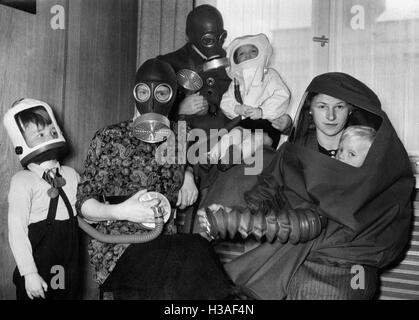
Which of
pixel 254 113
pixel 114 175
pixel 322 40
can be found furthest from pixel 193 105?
pixel 322 40

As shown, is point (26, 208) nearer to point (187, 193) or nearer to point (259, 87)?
point (187, 193)

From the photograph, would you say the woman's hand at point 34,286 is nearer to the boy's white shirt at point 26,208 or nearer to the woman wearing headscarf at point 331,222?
the boy's white shirt at point 26,208

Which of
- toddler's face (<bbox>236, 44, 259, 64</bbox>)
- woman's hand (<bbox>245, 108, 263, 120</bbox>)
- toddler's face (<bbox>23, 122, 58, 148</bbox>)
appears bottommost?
toddler's face (<bbox>23, 122, 58, 148</bbox>)

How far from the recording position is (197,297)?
1.29 m

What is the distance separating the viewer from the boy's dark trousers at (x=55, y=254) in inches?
57.9

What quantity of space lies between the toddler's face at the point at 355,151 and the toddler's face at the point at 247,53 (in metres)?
0.54

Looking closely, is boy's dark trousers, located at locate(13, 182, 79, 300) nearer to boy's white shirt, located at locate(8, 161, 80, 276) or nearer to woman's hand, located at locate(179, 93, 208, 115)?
boy's white shirt, located at locate(8, 161, 80, 276)

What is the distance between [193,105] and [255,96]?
0.23 m

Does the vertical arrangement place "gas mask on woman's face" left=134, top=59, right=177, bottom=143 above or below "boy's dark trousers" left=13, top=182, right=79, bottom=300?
above

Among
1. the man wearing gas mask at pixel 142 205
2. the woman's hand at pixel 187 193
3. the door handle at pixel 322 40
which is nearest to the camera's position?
the man wearing gas mask at pixel 142 205

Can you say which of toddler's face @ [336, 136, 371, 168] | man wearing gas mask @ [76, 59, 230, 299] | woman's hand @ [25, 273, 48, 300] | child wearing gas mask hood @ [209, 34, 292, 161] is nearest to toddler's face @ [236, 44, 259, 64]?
child wearing gas mask hood @ [209, 34, 292, 161]

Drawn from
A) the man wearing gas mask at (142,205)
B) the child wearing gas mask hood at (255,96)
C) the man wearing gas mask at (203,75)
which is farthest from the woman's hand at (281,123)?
the man wearing gas mask at (142,205)

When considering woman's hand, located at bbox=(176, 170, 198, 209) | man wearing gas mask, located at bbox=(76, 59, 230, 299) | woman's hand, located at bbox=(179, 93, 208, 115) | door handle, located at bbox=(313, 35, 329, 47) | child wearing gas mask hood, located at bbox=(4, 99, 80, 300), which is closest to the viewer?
man wearing gas mask, located at bbox=(76, 59, 230, 299)

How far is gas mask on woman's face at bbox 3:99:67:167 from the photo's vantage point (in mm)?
1447
